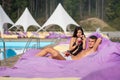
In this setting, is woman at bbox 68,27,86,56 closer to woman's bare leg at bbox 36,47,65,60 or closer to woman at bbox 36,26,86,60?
woman at bbox 36,26,86,60

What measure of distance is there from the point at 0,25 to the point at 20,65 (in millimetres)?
16270

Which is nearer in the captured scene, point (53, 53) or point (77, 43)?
point (53, 53)

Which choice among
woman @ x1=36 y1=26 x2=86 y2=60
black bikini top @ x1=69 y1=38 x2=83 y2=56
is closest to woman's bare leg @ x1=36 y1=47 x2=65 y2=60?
woman @ x1=36 y1=26 x2=86 y2=60

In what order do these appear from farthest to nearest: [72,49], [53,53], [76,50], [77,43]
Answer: [77,43] → [72,49] → [76,50] → [53,53]

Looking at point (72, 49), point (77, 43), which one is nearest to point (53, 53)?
point (72, 49)

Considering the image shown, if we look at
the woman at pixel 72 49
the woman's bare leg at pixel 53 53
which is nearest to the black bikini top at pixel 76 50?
the woman at pixel 72 49

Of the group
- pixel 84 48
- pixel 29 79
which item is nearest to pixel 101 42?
pixel 84 48

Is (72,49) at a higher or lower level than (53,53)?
lower

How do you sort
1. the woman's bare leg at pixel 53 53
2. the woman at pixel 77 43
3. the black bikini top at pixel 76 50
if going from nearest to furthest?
the woman's bare leg at pixel 53 53
the black bikini top at pixel 76 50
the woman at pixel 77 43

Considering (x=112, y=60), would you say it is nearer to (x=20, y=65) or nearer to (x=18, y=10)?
(x=20, y=65)

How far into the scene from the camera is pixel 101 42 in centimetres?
Result: 750

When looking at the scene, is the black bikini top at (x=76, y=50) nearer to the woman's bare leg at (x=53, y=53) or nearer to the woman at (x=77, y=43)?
the woman at (x=77, y=43)

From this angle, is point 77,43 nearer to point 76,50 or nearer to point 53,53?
point 76,50

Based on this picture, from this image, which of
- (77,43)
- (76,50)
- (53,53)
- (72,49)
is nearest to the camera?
(53,53)
